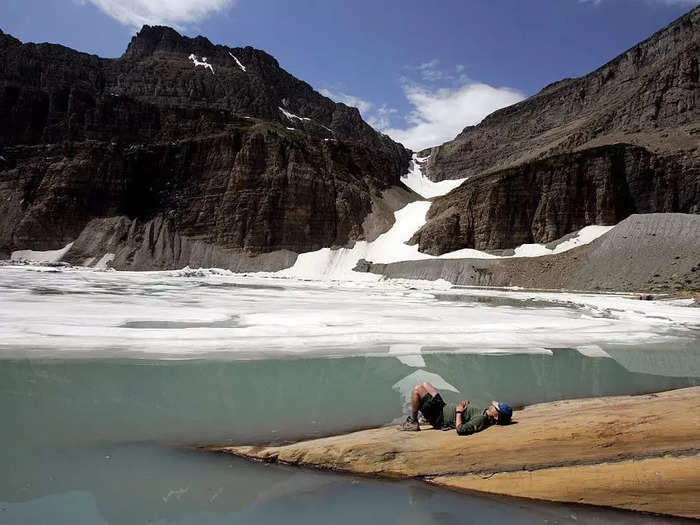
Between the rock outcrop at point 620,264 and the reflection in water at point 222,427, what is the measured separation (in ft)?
98.0

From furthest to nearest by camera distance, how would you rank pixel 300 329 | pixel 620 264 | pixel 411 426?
pixel 620 264, pixel 300 329, pixel 411 426

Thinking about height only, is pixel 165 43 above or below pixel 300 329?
above

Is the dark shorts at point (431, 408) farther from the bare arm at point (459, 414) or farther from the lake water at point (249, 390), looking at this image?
the lake water at point (249, 390)

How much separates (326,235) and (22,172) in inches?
2382

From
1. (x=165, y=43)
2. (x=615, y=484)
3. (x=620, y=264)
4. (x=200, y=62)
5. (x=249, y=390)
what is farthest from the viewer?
(x=165, y=43)

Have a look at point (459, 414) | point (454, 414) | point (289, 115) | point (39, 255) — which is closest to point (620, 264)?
point (454, 414)

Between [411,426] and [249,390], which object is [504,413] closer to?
[411,426]

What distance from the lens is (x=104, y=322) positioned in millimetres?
15719

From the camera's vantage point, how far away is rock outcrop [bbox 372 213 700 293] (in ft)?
122

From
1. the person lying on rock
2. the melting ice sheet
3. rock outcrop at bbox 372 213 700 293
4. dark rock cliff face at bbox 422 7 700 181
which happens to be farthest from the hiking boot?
dark rock cliff face at bbox 422 7 700 181

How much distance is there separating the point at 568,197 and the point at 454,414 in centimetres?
6201

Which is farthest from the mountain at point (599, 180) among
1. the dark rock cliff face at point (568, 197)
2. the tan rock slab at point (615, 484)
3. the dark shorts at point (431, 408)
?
the tan rock slab at point (615, 484)

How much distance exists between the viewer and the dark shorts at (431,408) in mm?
6543

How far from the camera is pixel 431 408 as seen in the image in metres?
6.59
